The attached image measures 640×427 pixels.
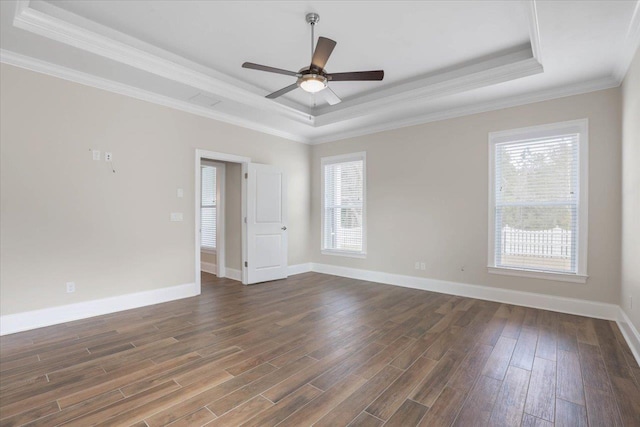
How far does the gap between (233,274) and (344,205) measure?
2582 millimetres

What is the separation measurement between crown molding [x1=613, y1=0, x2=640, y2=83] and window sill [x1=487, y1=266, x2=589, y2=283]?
2344 mm

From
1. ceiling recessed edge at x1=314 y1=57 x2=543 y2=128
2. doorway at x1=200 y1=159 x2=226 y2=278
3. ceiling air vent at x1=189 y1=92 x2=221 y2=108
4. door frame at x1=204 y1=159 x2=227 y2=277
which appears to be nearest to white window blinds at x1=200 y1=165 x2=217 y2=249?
doorway at x1=200 y1=159 x2=226 y2=278

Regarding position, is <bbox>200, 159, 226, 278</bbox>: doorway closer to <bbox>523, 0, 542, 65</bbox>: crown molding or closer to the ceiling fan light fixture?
the ceiling fan light fixture

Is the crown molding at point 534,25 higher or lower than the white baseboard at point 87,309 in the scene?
higher

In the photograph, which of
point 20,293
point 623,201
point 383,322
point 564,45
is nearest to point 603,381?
point 383,322

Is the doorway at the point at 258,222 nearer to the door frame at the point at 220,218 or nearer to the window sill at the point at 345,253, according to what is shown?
the door frame at the point at 220,218

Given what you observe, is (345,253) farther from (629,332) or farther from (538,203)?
(629,332)

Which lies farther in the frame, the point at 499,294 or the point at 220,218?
the point at 220,218

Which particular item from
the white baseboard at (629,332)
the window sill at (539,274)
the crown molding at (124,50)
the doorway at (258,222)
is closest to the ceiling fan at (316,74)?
the crown molding at (124,50)

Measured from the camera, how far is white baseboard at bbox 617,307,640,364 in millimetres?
2623

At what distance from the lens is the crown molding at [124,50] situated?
2709 millimetres

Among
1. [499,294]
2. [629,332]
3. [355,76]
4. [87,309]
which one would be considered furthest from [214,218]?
[629,332]

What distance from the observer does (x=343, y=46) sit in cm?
346

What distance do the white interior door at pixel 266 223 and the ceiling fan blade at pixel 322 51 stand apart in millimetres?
2895
